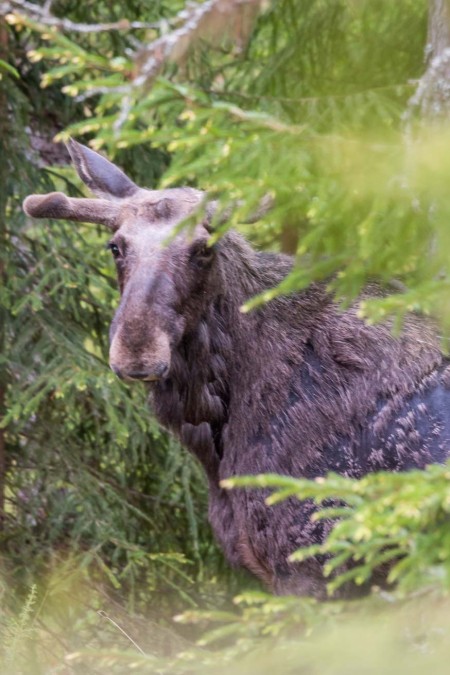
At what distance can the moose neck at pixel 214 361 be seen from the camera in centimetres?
515

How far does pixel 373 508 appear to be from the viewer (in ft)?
8.84

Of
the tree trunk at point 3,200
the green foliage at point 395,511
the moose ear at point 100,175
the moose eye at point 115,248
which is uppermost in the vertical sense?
the green foliage at point 395,511

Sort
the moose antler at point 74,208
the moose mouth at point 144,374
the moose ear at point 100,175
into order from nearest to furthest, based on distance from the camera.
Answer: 1. the moose mouth at point 144,374
2. the moose antler at point 74,208
3. the moose ear at point 100,175

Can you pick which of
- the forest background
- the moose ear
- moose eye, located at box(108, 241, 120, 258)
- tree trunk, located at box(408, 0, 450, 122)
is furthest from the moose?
tree trunk, located at box(408, 0, 450, 122)

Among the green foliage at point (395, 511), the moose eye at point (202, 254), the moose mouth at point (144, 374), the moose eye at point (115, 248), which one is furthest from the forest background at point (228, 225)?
the moose mouth at point (144, 374)

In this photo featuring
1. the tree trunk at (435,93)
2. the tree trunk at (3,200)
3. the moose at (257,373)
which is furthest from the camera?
the tree trunk at (3,200)

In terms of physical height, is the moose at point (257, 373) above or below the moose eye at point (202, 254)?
below

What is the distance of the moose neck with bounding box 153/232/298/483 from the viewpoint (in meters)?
5.15

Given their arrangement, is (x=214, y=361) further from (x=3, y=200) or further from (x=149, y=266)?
(x=3, y=200)

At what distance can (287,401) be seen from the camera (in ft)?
16.8

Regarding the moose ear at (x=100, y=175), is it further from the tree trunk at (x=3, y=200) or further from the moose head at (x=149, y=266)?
the tree trunk at (x=3, y=200)

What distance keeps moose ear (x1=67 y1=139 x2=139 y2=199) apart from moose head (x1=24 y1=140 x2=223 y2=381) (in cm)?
4

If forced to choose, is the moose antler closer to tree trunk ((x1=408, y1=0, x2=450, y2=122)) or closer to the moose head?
the moose head

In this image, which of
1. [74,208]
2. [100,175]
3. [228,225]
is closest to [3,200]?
[100,175]
